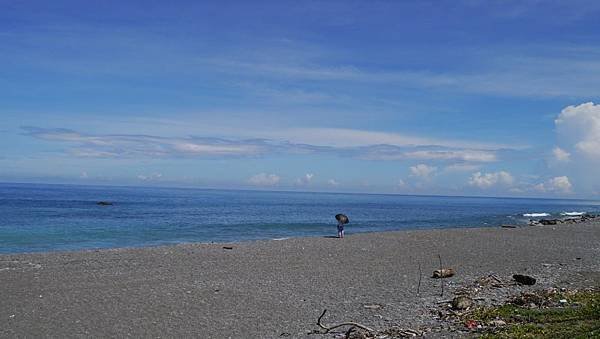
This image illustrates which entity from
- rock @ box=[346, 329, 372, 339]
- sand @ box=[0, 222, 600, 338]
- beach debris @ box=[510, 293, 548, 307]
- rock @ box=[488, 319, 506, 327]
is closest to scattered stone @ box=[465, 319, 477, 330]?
rock @ box=[488, 319, 506, 327]

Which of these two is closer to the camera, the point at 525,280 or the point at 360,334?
the point at 360,334

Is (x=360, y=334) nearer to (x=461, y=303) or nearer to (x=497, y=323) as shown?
(x=497, y=323)

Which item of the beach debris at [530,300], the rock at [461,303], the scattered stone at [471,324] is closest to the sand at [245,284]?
the rock at [461,303]

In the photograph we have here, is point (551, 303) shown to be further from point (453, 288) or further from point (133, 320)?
point (133, 320)

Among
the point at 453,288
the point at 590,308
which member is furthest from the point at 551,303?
the point at 453,288

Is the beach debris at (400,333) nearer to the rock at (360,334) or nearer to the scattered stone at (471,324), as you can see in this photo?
the rock at (360,334)

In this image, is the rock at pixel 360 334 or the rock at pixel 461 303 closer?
the rock at pixel 360 334

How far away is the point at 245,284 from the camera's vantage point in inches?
643

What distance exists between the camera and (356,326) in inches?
409

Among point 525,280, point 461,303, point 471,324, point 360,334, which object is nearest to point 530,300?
point 461,303

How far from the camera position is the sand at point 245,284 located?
11555 millimetres

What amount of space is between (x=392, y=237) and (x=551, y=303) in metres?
20.9

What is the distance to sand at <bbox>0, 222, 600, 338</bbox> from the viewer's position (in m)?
11.6

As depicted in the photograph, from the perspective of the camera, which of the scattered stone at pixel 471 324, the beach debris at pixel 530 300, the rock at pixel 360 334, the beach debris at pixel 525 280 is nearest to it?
the rock at pixel 360 334
